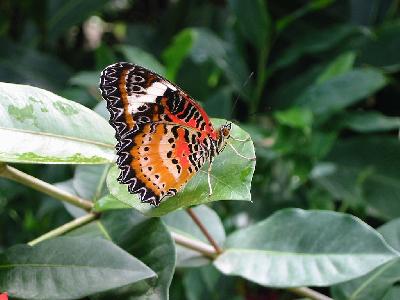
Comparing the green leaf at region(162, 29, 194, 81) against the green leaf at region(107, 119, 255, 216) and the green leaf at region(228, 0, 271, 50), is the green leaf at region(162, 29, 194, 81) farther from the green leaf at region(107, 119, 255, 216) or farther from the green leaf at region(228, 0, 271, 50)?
the green leaf at region(107, 119, 255, 216)

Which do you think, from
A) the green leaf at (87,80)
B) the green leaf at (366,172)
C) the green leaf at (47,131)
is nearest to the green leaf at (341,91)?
the green leaf at (366,172)

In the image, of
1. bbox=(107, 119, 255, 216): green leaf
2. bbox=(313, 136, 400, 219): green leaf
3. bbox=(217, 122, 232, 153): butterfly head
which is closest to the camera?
bbox=(107, 119, 255, 216): green leaf

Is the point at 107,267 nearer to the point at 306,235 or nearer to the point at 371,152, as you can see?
the point at 306,235

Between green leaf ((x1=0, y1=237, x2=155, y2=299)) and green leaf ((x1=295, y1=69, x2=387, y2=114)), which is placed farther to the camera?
green leaf ((x1=295, y1=69, x2=387, y2=114))

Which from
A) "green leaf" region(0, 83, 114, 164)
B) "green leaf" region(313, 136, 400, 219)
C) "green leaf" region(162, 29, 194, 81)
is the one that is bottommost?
"green leaf" region(313, 136, 400, 219)

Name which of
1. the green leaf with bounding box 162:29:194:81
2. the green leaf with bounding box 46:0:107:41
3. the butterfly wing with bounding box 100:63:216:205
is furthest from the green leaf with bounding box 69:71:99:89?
the butterfly wing with bounding box 100:63:216:205

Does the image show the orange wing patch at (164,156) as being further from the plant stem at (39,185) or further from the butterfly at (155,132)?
the plant stem at (39,185)
